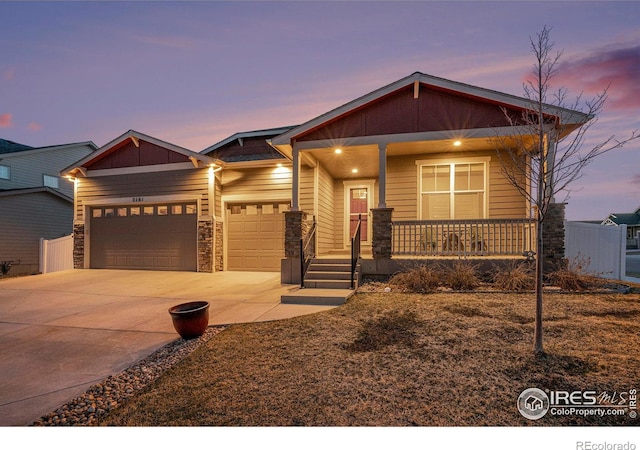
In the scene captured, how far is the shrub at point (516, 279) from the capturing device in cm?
633

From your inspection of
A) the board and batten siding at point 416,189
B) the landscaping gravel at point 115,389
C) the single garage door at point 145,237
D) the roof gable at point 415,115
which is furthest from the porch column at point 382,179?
the single garage door at point 145,237

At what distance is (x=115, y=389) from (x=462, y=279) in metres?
6.46

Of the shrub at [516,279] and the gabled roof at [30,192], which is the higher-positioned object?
the gabled roof at [30,192]

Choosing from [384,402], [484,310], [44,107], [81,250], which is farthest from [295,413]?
[44,107]

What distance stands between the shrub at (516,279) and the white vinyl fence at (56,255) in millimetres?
15264

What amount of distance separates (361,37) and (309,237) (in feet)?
17.3

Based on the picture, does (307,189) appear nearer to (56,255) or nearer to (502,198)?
(502,198)

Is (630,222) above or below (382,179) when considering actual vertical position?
below

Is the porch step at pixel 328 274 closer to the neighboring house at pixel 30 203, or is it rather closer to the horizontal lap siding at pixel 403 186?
the horizontal lap siding at pixel 403 186

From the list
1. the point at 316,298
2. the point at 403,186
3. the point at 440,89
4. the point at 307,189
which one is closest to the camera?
the point at 316,298

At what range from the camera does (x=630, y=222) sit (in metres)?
35.0

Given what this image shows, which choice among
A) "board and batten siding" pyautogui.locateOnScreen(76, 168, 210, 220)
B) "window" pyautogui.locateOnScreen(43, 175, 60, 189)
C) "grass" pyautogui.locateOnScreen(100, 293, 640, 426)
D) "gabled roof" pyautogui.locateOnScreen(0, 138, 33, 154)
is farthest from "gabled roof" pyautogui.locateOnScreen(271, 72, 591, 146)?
"gabled roof" pyautogui.locateOnScreen(0, 138, 33, 154)

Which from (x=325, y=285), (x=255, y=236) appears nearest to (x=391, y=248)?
(x=325, y=285)

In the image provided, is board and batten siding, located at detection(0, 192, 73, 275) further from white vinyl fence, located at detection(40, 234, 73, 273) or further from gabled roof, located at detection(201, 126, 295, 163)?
gabled roof, located at detection(201, 126, 295, 163)
